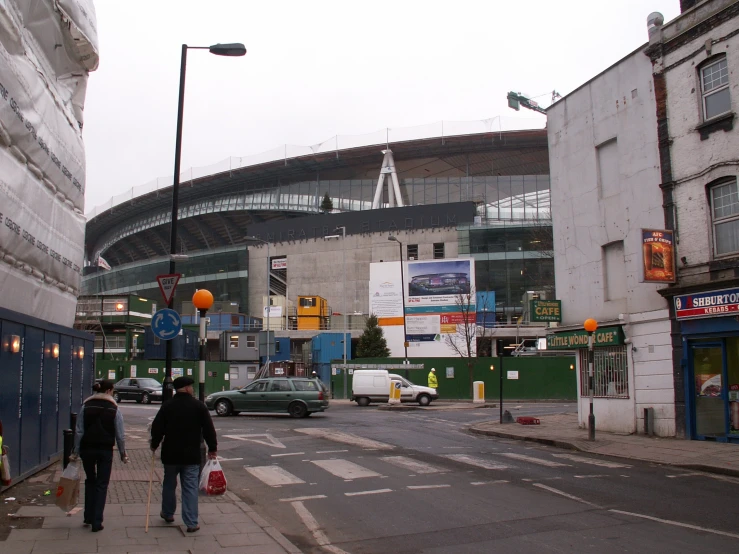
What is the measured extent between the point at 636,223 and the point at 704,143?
2.94 metres

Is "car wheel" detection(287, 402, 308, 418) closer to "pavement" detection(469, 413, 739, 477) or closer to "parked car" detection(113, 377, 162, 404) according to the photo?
"pavement" detection(469, 413, 739, 477)

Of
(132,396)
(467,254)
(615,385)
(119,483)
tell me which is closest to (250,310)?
(467,254)

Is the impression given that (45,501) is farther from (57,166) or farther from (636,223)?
(636,223)

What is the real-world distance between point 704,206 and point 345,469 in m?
11.1

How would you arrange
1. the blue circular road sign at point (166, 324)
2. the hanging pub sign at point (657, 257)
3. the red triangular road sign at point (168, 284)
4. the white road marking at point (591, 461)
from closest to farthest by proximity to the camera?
the blue circular road sign at point (166, 324), the red triangular road sign at point (168, 284), the white road marking at point (591, 461), the hanging pub sign at point (657, 257)

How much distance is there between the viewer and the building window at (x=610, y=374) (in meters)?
20.1

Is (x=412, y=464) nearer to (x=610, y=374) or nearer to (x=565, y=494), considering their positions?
(x=565, y=494)

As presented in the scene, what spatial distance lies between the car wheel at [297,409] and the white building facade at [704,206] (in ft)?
44.6

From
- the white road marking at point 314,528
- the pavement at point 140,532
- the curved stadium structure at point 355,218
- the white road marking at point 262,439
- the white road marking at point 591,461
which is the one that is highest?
the curved stadium structure at point 355,218

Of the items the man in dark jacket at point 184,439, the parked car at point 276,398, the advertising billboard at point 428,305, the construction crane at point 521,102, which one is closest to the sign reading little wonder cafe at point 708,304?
the man in dark jacket at point 184,439

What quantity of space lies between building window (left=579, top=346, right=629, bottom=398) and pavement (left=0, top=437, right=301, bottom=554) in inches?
526

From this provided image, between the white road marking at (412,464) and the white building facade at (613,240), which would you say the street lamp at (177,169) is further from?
the white building facade at (613,240)

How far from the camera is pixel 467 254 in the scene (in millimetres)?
76625

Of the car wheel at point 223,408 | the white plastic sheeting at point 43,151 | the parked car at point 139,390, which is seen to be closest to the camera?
the white plastic sheeting at point 43,151
